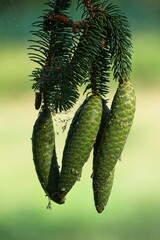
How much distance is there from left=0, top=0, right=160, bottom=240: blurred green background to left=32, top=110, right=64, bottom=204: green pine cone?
90cm

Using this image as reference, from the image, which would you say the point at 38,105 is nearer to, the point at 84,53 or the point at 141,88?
the point at 84,53

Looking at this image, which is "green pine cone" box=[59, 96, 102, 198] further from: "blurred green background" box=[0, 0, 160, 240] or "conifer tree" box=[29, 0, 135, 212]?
"blurred green background" box=[0, 0, 160, 240]

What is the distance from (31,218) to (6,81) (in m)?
1.25

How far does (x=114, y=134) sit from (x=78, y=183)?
186cm

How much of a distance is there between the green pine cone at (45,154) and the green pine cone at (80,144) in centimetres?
2

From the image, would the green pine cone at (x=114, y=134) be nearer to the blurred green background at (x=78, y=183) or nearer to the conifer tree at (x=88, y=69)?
the conifer tree at (x=88, y=69)

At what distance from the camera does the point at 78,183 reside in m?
2.38

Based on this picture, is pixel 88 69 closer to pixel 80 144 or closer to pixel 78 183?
pixel 80 144

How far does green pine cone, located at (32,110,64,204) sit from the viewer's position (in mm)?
560

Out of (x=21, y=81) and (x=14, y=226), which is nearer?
(x=14, y=226)

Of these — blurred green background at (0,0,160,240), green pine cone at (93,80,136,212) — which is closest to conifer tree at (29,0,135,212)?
green pine cone at (93,80,136,212)

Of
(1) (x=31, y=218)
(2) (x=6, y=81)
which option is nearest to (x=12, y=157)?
(1) (x=31, y=218)

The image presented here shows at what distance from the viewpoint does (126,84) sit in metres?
0.53

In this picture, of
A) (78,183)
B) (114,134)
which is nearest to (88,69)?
(114,134)
